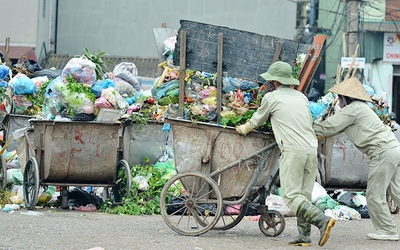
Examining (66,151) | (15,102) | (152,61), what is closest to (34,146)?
(66,151)

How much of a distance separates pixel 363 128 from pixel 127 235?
254 centimetres

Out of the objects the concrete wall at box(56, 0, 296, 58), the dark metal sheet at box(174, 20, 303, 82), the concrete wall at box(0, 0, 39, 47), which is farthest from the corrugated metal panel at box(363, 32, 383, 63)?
the dark metal sheet at box(174, 20, 303, 82)

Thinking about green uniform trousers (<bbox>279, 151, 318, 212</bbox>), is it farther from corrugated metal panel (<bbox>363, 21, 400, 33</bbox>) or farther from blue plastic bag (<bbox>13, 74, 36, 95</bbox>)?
corrugated metal panel (<bbox>363, 21, 400, 33</bbox>)

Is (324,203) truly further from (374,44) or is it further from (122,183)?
(374,44)

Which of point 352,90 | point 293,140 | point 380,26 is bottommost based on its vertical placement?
point 293,140

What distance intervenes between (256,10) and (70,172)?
18.8m

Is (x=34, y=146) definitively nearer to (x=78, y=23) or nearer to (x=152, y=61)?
(x=152, y=61)

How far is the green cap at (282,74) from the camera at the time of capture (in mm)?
6855

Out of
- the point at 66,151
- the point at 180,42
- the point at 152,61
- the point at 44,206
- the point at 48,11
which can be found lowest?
the point at 44,206

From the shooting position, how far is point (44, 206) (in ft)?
31.2

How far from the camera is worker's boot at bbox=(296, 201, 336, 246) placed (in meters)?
6.35

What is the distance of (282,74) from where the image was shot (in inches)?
271

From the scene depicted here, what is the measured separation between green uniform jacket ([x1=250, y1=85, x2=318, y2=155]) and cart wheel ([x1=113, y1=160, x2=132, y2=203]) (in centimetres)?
278

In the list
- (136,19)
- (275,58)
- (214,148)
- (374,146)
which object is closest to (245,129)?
(214,148)
